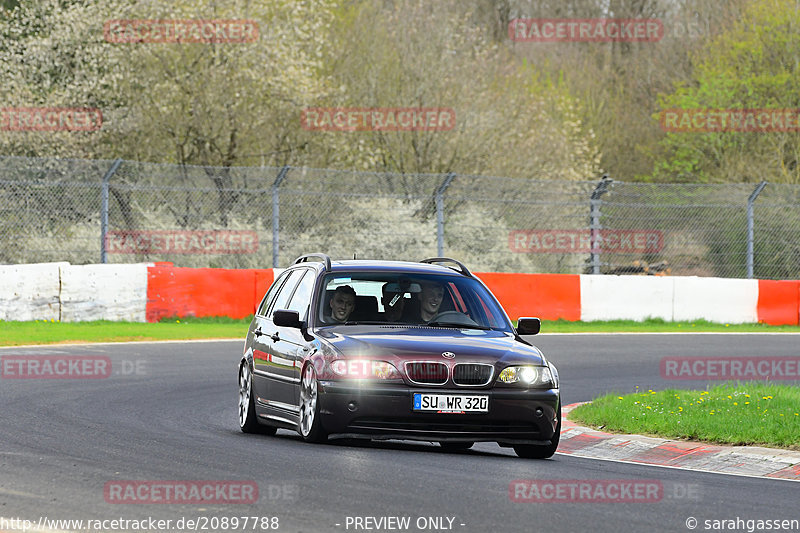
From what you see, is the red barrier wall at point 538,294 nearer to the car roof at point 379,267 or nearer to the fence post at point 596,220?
the fence post at point 596,220

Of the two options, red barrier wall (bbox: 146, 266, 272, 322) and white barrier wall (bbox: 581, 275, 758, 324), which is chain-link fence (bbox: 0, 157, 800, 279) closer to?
white barrier wall (bbox: 581, 275, 758, 324)

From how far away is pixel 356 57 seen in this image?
3988 cm

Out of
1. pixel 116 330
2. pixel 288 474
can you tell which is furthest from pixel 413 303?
pixel 116 330

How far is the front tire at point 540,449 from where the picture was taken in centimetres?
1027

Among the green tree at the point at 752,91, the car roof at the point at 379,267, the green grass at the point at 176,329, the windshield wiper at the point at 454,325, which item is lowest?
the green grass at the point at 176,329

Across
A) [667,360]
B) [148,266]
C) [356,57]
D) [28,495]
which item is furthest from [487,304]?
[356,57]

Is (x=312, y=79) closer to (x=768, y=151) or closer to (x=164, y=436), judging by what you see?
(x=768, y=151)

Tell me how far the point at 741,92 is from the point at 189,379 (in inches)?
1296

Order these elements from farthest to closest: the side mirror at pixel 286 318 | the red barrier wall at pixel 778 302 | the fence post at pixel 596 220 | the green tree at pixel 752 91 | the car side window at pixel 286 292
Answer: the green tree at pixel 752 91
the red barrier wall at pixel 778 302
the fence post at pixel 596 220
the car side window at pixel 286 292
the side mirror at pixel 286 318

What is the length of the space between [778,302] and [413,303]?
18679mm

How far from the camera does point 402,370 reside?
990 cm

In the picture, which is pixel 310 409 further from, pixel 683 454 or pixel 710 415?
pixel 710 415

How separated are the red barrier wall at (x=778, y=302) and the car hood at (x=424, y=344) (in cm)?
1868

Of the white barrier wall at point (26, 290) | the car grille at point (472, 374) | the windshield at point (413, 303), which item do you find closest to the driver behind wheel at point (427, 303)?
the windshield at point (413, 303)
